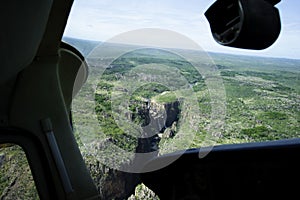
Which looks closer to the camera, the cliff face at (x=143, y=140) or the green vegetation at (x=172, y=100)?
the green vegetation at (x=172, y=100)

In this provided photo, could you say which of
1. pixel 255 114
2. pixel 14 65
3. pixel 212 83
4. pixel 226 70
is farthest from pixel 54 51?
pixel 255 114

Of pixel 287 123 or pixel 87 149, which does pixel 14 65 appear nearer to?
pixel 87 149

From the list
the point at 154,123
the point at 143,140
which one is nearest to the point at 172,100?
the point at 154,123

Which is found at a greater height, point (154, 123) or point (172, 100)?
point (172, 100)

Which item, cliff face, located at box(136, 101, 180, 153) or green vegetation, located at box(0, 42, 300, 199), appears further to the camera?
cliff face, located at box(136, 101, 180, 153)

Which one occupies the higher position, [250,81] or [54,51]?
[54,51]

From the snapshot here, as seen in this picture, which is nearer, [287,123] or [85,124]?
[287,123]

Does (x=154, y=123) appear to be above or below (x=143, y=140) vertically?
above

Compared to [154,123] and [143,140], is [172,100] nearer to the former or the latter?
[154,123]

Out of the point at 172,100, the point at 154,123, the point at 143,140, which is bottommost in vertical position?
the point at 143,140

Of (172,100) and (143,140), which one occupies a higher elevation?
(172,100)

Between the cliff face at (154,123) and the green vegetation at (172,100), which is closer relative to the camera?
the green vegetation at (172,100)
